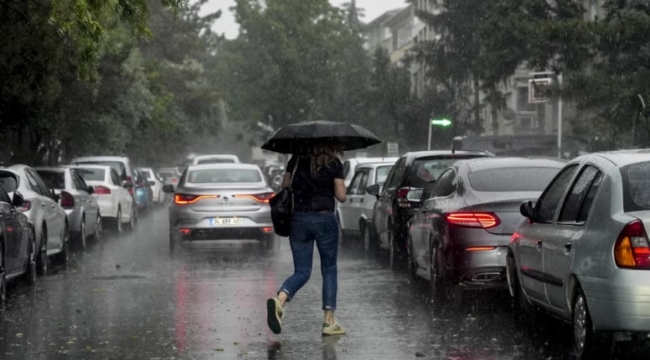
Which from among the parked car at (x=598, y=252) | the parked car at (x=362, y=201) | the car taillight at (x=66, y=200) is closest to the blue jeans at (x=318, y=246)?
the parked car at (x=598, y=252)

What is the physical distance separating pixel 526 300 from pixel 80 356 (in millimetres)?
3542

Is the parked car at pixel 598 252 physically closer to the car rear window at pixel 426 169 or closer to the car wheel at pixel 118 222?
the car rear window at pixel 426 169

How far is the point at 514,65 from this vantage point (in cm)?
4616

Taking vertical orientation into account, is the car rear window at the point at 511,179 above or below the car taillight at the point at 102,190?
above

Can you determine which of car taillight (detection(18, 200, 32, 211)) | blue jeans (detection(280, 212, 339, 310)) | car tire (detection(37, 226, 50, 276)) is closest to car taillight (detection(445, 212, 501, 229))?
blue jeans (detection(280, 212, 339, 310))

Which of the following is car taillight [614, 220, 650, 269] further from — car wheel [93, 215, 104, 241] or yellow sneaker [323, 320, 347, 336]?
car wheel [93, 215, 104, 241]

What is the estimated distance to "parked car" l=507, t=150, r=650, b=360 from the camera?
27.7 feet

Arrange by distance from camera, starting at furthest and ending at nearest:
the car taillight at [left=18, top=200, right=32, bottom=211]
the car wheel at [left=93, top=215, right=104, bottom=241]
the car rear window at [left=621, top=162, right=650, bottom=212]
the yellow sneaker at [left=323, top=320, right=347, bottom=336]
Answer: the car wheel at [left=93, top=215, right=104, bottom=241] → the car taillight at [left=18, top=200, right=32, bottom=211] → the yellow sneaker at [left=323, top=320, right=347, bottom=336] → the car rear window at [left=621, top=162, right=650, bottom=212]

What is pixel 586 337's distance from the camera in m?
8.95

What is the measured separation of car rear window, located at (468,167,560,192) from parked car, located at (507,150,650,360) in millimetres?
2992

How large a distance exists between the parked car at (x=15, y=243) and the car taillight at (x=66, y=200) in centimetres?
532

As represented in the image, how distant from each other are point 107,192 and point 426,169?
42.3ft

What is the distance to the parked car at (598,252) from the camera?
27.7 feet

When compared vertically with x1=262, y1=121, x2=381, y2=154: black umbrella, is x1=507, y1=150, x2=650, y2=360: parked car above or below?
below
